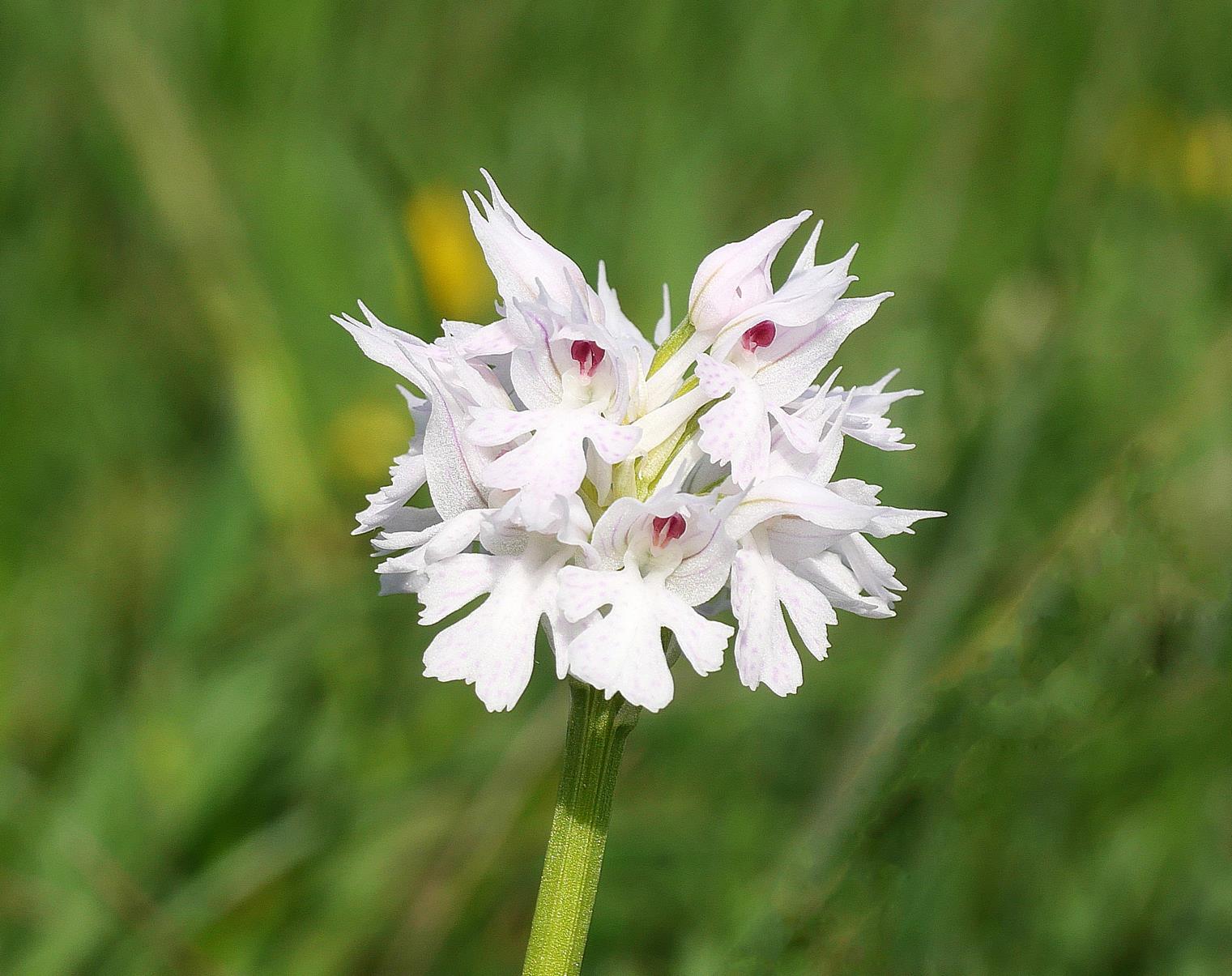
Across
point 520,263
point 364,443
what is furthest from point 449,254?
point 520,263

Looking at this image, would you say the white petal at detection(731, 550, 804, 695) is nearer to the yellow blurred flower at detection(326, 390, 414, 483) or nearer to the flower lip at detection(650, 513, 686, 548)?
the flower lip at detection(650, 513, 686, 548)

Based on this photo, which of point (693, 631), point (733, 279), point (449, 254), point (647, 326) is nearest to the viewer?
point (693, 631)

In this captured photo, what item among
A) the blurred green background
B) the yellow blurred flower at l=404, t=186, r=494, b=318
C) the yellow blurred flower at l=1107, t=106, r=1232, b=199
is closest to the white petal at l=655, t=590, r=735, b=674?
the blurred green background

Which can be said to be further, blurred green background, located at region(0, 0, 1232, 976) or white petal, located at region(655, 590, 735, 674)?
blurred green background, located at region(0, 0, 1232, 976)

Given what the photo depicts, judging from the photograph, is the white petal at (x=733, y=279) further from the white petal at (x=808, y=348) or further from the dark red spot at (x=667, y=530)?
the dark red spot at (x=667, y=530)

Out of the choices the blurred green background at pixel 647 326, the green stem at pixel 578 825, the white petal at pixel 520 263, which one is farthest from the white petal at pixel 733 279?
the blurred green background at pixel 647 326

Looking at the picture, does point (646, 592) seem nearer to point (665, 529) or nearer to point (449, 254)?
point (665, 529)
